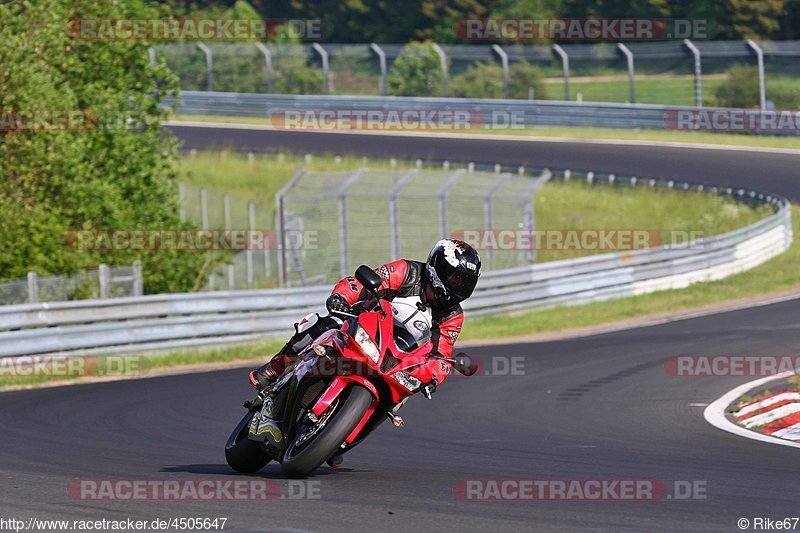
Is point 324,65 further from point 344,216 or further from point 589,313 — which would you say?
point 589,313

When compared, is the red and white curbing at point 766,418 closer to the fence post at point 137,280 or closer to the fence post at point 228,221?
the fence post at point 137,280

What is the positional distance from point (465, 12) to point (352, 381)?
191 ft

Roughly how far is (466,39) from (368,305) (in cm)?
5555

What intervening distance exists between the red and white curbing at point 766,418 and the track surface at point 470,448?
194mm

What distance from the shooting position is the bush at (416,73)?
45.9 metres

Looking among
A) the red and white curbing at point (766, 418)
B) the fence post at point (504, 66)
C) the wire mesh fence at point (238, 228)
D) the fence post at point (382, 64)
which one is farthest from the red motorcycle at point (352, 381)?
the fence post at point (382, 64)

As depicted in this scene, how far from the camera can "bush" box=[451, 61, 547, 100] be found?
47406 mm

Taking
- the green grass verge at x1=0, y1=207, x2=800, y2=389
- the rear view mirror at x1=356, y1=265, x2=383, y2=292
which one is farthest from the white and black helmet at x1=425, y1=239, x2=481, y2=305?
the green grass verge at x1=0, y1=207, x2=800, y2=389

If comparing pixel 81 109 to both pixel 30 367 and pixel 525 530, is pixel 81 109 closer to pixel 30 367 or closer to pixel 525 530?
pixel 30 367

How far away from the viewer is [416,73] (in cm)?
4706

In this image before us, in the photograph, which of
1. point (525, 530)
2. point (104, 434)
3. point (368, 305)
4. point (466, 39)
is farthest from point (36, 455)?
point (466, 39)

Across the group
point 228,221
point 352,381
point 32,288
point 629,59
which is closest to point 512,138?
point 629,59

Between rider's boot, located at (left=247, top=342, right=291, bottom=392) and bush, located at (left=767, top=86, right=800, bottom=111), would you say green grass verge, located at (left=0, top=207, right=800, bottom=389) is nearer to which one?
rider's boot, located at (left=247, top=342, right=291, bottom=392)

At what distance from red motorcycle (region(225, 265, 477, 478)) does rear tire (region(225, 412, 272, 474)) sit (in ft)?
1.16
